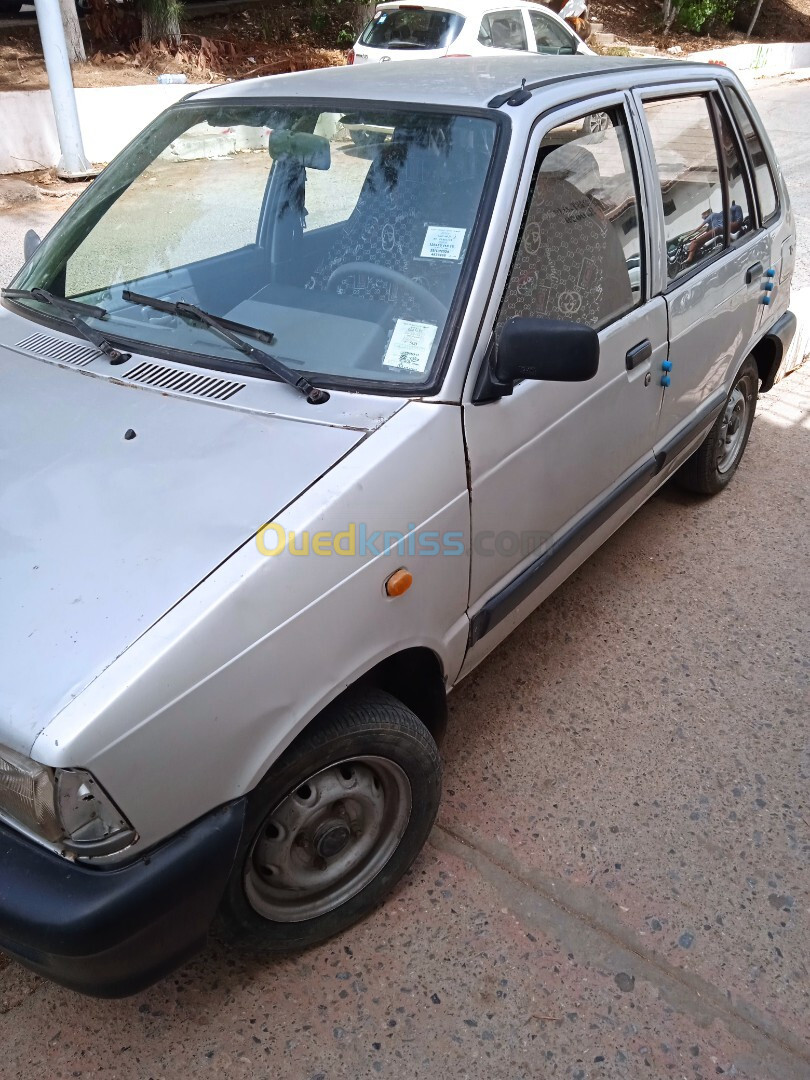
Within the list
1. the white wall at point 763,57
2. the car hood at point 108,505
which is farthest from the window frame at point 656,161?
the white wall at point 763,57

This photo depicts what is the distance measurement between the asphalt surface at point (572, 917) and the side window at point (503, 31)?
1005cm

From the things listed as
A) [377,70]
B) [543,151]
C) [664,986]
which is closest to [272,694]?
[664,986]

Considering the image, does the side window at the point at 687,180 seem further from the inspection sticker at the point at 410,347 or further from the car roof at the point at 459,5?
the car roof at the point at 459,5

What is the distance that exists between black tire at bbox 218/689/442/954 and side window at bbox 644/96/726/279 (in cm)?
192

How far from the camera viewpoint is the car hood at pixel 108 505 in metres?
1.61

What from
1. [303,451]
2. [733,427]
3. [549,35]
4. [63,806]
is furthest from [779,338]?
[549,35]

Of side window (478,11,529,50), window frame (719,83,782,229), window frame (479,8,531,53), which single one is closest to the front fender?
window frame (719,83,782,229)

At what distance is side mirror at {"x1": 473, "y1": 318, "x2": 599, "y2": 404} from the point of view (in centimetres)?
204

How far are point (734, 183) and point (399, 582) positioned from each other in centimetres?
257

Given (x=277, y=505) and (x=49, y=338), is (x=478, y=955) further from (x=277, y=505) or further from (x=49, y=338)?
(x=49, y=338)

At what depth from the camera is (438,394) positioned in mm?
2090

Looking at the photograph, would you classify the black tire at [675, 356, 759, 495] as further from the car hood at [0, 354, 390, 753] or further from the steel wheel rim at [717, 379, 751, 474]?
the car hood at [0, 354, 390, 753]

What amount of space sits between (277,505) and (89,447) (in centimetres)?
54

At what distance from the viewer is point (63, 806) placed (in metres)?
1.55
